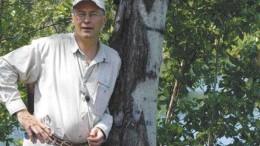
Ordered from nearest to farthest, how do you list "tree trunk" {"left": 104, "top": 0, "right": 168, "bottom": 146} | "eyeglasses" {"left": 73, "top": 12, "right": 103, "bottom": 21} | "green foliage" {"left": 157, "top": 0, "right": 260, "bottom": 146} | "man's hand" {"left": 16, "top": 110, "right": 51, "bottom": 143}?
"man's hand" {"left": 16, "top": 110, "right": 51, "bottom": 143}
"eyeglasses" {"left": 73, "top": 12, "right": 103, "bottom": 21}
"tree trunk" {"left": 104, "top": 0, "right": 168, "bottom": 146}
"green foliage" {"left": 157, "top": 0, "right": 260, "bottom": 146}

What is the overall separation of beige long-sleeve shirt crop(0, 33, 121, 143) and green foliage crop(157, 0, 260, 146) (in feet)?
5.98

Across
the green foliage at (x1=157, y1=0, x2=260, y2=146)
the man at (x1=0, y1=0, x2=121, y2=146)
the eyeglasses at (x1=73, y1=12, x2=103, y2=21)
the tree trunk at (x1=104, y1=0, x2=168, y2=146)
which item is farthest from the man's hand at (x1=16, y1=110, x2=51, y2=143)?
the green foliage at (x1=157, y1=0, x2=260, y2=146)

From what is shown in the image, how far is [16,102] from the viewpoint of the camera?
3.39 m

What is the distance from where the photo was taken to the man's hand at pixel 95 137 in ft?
11.0

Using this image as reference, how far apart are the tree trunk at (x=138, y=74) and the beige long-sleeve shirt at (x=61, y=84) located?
0.20m

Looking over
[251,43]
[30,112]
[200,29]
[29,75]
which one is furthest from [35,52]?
[251,43]

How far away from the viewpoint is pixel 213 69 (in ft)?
18.6

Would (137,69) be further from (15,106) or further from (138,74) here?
(15,106)

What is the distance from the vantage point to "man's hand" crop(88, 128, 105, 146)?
3.36m

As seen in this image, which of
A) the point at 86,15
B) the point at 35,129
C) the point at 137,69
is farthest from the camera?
the point at 137,69

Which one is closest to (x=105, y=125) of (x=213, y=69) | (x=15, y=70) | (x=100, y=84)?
(x=100, y=84)

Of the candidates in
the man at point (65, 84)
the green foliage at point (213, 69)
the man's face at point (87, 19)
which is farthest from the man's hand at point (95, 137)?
the green foliage at point (213, 69)

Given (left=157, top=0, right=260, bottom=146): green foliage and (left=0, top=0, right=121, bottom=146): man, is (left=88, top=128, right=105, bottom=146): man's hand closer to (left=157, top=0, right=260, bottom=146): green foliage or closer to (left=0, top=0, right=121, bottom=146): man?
(left=0, top=0, right=121, bottom=146): man

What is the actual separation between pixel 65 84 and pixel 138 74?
54 cm
